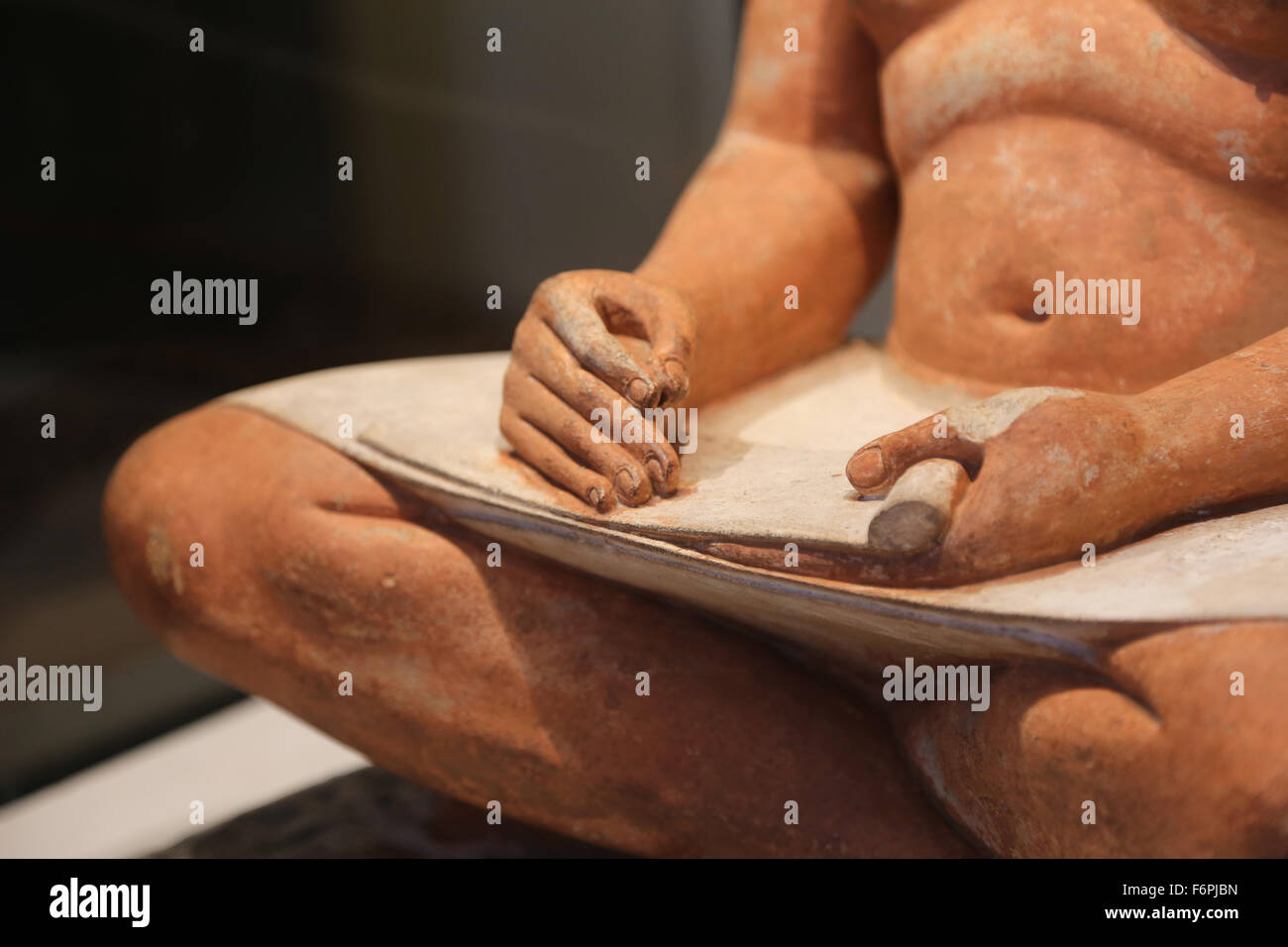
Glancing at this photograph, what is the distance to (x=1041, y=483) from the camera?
1191mm

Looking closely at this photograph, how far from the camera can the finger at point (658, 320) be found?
152 cm

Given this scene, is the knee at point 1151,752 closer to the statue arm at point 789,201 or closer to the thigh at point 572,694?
the thigh at point 572,694

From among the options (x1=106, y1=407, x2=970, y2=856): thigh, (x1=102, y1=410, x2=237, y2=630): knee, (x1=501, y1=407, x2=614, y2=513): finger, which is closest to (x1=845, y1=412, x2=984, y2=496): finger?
(x1=501, y1=407, x2=614, y2=513): finger

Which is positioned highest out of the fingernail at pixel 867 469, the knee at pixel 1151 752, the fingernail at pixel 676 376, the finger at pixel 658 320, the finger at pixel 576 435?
the finger at pixel 658 320

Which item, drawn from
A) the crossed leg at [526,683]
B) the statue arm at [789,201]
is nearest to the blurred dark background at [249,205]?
the crossed leg at [526,683]

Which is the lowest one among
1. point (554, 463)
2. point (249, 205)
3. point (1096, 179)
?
point (554, 463)

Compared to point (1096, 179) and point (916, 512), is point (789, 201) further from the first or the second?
point (916, 512)

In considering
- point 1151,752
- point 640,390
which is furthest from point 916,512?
point 640,390

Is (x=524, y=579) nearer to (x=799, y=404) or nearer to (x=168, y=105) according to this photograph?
(x=799, y=404)

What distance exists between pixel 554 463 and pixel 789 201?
2.35 feet

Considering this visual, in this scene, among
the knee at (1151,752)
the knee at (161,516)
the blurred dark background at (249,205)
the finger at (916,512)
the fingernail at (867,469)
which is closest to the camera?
the knee at (1151,752)

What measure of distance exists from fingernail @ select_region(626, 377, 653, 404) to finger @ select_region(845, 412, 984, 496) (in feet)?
0.90

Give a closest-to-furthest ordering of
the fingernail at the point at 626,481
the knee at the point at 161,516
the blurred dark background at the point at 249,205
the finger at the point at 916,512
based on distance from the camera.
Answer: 1. the finger at the point at 916,512
2. the fingernail at the point at 626,481
3. the knee at the point at 161,516
4. the blurred dark background at the point at 249,205

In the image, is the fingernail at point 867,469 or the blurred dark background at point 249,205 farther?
the blurred dark background at point 249,205
